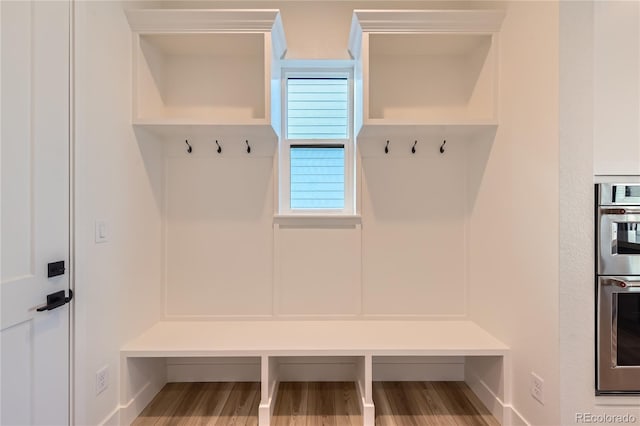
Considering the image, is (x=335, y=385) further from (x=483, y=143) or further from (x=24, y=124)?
(x=24, y=124)

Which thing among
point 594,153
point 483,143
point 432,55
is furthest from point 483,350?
point 432,55

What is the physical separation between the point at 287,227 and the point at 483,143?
1438mm

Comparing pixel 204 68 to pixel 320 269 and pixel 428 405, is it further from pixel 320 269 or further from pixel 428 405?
pixel 428 405

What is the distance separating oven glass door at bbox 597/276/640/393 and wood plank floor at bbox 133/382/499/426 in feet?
2.20

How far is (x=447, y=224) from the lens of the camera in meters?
2.20

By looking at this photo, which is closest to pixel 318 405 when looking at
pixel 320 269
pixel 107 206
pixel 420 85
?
pixel 320 269

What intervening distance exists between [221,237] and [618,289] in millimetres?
2207

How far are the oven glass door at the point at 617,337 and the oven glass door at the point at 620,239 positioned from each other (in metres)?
0.06

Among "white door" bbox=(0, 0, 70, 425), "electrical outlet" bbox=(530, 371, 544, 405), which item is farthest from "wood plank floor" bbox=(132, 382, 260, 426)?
"electrical outlet" bbox=(530, 371, 544, 405)

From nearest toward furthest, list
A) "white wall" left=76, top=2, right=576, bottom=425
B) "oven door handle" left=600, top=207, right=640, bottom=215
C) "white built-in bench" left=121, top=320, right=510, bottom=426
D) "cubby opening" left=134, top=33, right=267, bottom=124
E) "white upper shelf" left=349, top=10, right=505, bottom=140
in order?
1. "oven door handle" left=600, top=207, right=640, bottom=215
2. "white wall" left=76, top=2, right=576, bottom=425
3. "white built-in bench" left=121, top=320, right=510, bottom=426
4. "white upper shelf" left=349, top=10, right=505, bottom=140
5. "cubby opening" left=134, top=33, right=267, bottom=124

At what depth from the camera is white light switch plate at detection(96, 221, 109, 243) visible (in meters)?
1.54

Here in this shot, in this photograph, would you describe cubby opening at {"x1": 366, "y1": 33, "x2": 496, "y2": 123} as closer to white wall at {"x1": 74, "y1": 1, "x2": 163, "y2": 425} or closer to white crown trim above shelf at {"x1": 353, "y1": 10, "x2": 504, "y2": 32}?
white crown trim above shelf at {"x1": 353, "y1": 10, "x2": 504, "y2": 32}

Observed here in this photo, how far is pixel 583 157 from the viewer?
138cm

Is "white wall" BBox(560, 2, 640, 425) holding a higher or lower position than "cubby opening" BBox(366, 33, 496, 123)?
lower
